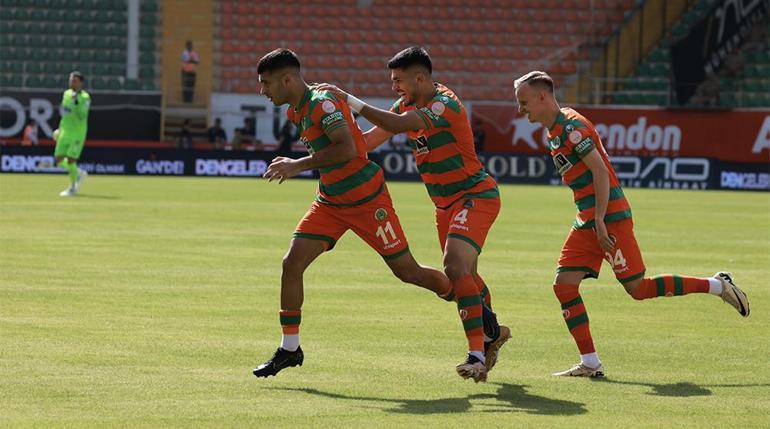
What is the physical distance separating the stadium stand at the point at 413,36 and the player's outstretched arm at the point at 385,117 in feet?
114

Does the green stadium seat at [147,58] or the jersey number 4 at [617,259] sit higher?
the green stadium seat at [147,58]

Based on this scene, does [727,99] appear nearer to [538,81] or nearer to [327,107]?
[538,81]

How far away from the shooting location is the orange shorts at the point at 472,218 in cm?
928

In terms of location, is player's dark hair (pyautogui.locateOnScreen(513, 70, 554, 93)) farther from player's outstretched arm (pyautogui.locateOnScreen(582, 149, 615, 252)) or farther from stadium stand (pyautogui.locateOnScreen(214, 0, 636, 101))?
stadium stand (pyautogui.locateOnScreen(214, 0, 636, 101))

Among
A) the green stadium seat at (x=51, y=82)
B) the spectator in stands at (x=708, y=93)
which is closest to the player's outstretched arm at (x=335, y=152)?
the spectator in stands at (x=708, y=93)

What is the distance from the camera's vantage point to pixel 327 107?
8852 mm

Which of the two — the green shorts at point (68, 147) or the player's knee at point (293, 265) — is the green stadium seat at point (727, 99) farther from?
the player's knee at point (293, 265)

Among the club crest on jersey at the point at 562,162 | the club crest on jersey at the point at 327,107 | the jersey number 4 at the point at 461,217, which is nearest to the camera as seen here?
the club crest on jersey at the point at 327,107

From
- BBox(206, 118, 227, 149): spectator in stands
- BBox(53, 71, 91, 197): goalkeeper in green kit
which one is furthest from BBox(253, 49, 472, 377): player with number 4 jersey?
BBox(206, 118, 227, 149): spectator in stands

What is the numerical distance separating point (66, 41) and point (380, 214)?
36.6 m

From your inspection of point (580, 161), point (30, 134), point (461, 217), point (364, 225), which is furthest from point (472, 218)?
point (30, 134)

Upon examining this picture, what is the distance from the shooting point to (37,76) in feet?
140

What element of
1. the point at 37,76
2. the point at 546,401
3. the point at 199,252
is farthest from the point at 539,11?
the point at 546,401

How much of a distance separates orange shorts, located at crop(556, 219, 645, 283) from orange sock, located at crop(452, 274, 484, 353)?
84cm
